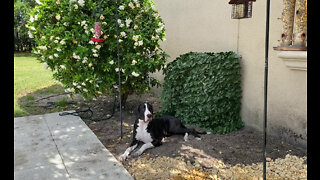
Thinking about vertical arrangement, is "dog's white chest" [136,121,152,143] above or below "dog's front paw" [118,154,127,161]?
Answer: above

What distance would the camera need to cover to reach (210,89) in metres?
4.81

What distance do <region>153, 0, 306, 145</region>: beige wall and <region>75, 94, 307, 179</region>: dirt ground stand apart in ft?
1.04

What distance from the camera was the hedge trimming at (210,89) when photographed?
483 centimetres

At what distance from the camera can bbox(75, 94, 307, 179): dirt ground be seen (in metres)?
3.49

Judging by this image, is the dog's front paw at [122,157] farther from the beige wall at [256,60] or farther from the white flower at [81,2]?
the white flower at [81,2]

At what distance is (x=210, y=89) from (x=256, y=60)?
0.92m

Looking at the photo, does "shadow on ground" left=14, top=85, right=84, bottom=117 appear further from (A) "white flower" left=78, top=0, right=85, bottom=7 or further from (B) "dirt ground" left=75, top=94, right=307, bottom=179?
(A) "white flower" left=78, top=0, right=85, bottom=7

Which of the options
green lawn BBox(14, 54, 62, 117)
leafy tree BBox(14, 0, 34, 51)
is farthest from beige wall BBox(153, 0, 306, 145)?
leafy tree BBox(14, 0, 34, 51)

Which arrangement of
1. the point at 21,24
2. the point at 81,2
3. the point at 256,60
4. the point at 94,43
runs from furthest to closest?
the point at 21,24 < the point at 94,43 < the point at 81,2 < the point at 256,60

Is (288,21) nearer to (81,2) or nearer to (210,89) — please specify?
(210,89)

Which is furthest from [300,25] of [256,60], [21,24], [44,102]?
[21,24]

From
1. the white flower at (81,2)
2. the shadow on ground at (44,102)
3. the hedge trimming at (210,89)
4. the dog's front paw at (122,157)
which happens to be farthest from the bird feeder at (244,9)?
the shadow on ground at (44,102)

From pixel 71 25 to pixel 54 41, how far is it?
1.57 ft

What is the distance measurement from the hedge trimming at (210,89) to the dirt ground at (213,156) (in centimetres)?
30
